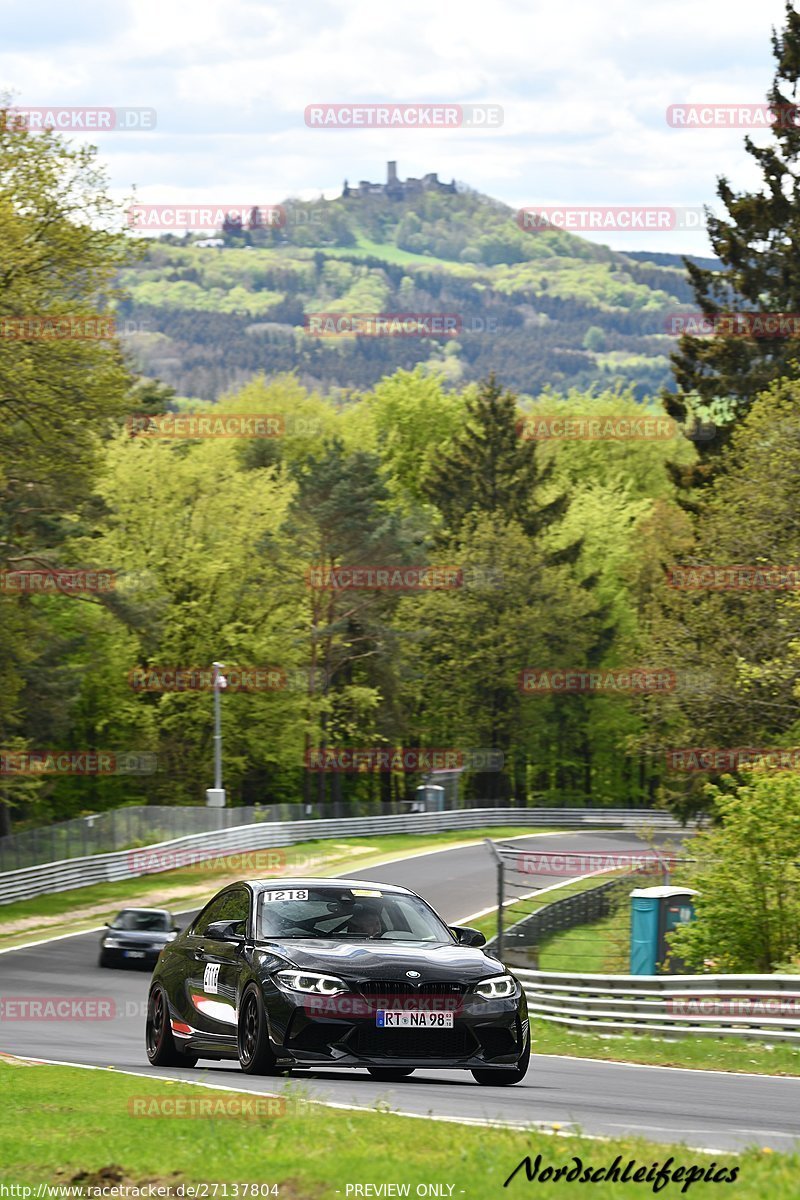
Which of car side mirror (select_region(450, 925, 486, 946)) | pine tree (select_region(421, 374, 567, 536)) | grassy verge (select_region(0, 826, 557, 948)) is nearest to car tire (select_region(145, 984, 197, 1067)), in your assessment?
car side mirror (select_region(450, 925, 486, 946))

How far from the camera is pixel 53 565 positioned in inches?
1876

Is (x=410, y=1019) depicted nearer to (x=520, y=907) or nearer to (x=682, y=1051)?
(x=682, y=1051)

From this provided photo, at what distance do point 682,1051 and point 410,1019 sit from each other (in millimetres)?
7897

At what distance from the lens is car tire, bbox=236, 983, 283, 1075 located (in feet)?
39.4

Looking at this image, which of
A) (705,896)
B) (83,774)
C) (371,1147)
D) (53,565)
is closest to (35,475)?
(53,565)

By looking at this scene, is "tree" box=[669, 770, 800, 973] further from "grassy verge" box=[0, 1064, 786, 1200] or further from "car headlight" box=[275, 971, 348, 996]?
"grassy verge" box=[0, 1064, 786, 1200]

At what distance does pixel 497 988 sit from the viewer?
39.5 feet

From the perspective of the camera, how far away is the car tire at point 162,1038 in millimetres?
13875

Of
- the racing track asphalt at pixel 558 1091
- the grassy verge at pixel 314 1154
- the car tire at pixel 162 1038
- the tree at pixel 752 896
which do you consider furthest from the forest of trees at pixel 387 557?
the grassy verge at pixel 314 1154

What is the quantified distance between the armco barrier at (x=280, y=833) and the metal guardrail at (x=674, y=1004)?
26.1 m

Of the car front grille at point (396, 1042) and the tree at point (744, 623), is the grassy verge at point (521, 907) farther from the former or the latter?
the car front grille at point (396, 1042)

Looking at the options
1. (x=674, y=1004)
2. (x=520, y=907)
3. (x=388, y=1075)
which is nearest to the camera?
(x=388, y=1075)

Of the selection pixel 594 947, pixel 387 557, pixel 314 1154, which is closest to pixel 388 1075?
pixel 314 1154

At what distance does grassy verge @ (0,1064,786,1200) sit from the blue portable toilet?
1748 cm
